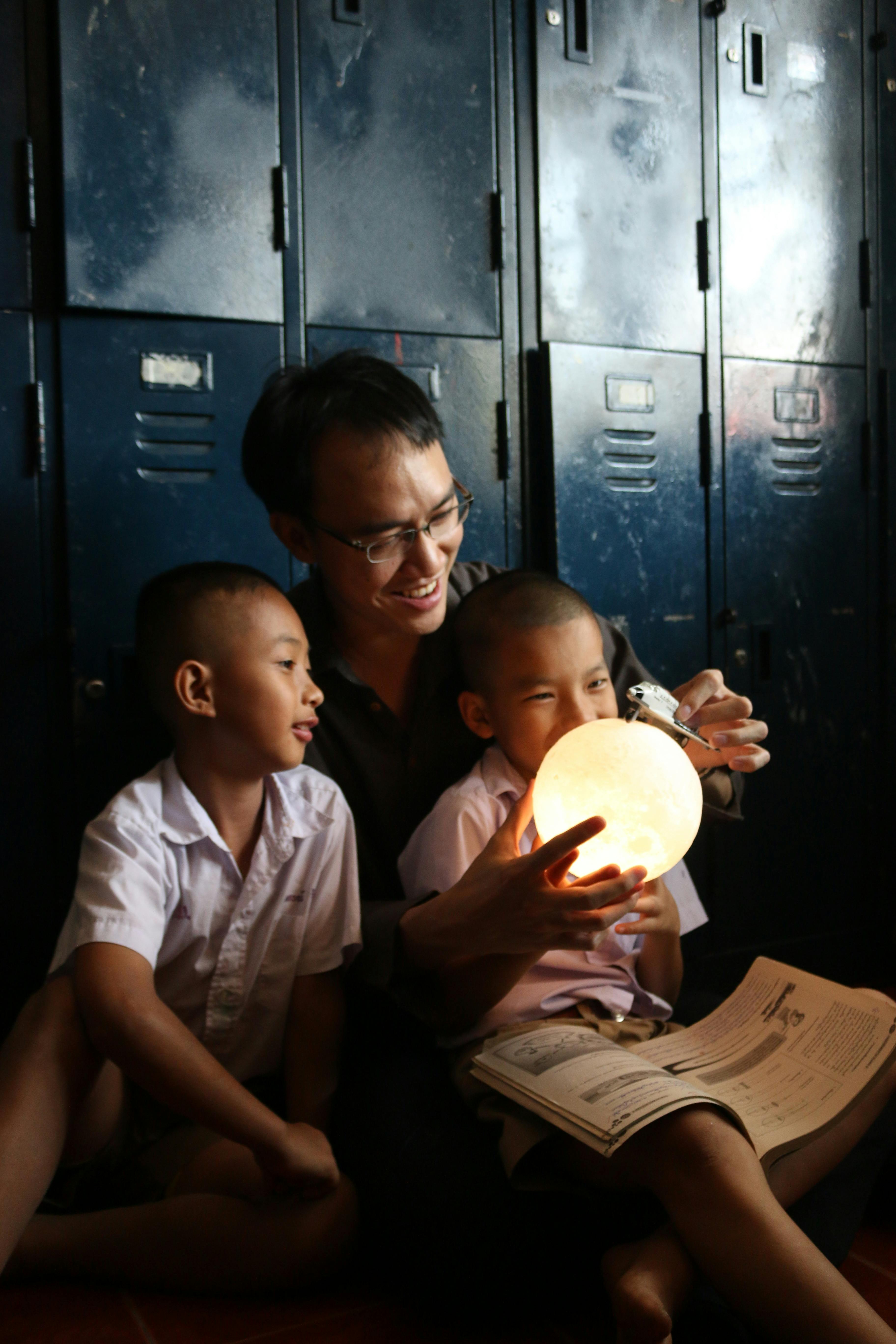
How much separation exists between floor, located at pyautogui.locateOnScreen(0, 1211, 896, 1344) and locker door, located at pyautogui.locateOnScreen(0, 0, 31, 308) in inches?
62.9

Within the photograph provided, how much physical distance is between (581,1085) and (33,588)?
1321 millimetres

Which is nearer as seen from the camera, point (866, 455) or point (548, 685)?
point (548, 685)

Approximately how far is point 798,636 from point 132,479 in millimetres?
1625

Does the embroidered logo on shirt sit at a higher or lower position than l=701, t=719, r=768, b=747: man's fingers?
lower

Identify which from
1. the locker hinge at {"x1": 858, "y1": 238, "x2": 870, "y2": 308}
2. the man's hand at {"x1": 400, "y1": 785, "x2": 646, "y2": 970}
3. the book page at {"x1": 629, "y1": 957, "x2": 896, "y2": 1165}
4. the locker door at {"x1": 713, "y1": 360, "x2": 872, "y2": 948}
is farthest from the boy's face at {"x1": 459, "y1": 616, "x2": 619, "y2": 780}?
the locker hinge at {"x1": 858, "y1": 238, "x2": 870, "y2": 308}

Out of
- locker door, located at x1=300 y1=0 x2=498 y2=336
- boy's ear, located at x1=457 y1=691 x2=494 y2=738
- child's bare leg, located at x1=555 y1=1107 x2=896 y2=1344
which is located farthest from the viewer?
locker door, located at x1=300 y1=0 x2=498 y2=336

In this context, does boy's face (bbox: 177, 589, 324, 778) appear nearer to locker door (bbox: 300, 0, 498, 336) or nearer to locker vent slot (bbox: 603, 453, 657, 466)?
locker door (bbox: 300, 0, 498, 336)

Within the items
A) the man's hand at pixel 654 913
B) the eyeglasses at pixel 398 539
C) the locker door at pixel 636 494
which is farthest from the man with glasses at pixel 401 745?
the locker door at pixel 636 494

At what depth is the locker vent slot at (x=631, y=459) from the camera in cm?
235

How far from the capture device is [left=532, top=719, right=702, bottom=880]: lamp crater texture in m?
1.05

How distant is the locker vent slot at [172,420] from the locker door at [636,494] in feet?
2.48

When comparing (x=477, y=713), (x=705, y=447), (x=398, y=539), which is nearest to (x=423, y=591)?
(x=398, y=539)

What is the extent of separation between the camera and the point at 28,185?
1854mm

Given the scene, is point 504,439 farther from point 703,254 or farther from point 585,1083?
point 585,1083
